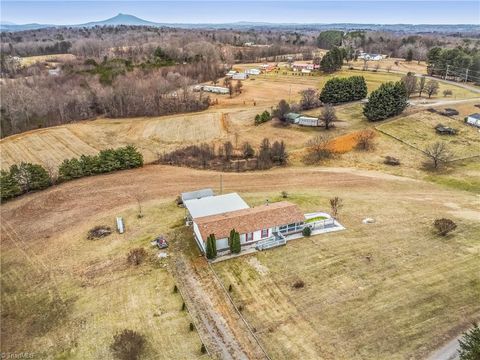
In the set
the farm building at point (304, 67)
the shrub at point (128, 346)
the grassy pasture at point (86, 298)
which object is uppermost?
the farm building at point (304, 67)

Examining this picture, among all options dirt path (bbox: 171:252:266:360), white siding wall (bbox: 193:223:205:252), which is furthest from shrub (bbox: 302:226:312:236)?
dirt path (bbox: 171:252:266:360)

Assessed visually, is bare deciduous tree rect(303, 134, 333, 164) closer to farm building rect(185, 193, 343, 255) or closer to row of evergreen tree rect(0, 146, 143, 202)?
farm building rect(185, 193, 343, 255)

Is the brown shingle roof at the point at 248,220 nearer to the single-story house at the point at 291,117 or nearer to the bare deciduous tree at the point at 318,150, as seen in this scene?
the bare deciduous tree at the point at 318,150

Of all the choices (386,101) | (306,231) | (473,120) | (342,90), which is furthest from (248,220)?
(342,90)

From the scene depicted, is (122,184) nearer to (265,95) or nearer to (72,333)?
(72,333)

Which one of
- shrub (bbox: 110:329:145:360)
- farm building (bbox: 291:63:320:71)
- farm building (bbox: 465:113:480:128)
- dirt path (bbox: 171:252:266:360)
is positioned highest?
farm building (bbox: 291:63:320:71)

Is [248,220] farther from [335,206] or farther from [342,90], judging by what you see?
[342,90]

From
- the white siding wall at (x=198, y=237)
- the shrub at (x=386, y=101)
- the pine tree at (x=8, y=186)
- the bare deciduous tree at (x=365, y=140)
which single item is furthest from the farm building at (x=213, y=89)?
the white siding wall at (x=198, y=237)
